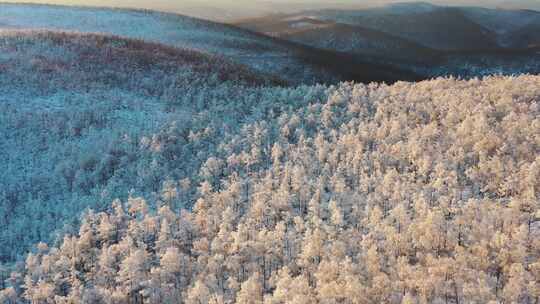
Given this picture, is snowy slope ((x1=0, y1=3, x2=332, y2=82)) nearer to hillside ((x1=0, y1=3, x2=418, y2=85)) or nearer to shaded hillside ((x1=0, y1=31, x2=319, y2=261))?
hillside ((x1=0, y1=3, x2=418, y2=85))

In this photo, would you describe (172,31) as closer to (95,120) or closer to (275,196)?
(95,120)

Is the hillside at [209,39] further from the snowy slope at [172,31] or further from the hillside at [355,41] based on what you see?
the hillside at [355,41]

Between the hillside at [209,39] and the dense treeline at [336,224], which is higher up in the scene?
the hillside at [209,39]

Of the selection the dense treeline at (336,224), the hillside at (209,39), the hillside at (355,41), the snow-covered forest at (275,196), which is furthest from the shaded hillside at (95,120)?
the hillside at (355,41)

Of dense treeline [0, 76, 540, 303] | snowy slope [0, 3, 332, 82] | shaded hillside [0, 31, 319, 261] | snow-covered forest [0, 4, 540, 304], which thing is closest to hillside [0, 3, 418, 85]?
snowy slope [0, 3, 332, 82]

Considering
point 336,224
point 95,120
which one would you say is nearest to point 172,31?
point 95,120

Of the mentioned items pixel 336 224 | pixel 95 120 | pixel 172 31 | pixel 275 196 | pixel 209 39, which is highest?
pixel 172 31
